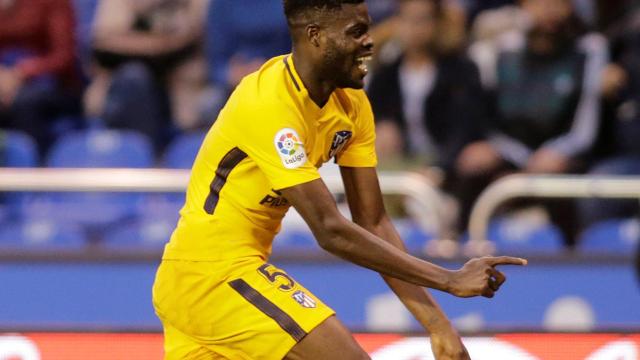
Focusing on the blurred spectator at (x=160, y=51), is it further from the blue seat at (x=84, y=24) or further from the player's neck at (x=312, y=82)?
the player's neck at (x=312, y=82)

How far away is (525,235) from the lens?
744 centimetres

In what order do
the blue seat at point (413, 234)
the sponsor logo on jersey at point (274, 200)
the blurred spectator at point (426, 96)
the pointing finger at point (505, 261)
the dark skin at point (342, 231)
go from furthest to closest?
the blurred spectator at point (426, 96) → the blue seat at point (413, 234) → the sponsor logo on jersey at point (274, 200) → the dark skin at point (342, 231) → the pointing finger at point (505, 261)

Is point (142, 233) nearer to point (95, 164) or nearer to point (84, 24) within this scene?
point (95, 164)

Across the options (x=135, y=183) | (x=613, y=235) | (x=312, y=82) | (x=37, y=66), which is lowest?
(x=135, y=183)

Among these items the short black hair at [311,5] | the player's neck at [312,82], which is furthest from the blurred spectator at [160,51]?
the short black hair at [311,5]

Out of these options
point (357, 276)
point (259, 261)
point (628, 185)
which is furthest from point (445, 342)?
point (628, 185)

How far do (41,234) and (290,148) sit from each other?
13.4 ft

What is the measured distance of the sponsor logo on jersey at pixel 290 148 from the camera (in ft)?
13.1

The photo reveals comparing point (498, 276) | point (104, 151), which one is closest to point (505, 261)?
point (498, 276)

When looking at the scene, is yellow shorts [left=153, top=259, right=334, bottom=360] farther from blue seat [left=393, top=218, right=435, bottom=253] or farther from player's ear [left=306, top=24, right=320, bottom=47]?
blue seat [left=393, top=218, right=435, bottom=253]

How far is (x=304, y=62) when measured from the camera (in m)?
4.11

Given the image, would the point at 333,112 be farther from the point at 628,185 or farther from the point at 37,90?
the point at 37,90

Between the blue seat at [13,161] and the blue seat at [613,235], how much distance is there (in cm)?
336

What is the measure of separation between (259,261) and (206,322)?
259 mm
